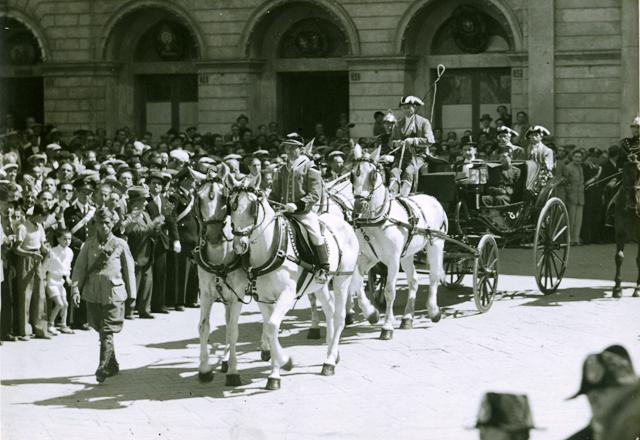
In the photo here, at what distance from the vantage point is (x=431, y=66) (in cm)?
3020

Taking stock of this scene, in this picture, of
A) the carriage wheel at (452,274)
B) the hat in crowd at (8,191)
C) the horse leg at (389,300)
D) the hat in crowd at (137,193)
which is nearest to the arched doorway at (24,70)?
the hat in crowd at (137,193)

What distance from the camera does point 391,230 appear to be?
13.9 metres

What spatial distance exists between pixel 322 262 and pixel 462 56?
1960cm

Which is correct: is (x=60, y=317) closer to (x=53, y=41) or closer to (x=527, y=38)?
(x=527, y=38)

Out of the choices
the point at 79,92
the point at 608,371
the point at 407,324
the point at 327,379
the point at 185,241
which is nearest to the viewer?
the point at 608,371

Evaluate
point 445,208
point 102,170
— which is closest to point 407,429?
point 445,208

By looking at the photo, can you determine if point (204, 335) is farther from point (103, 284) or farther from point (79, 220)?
point (79, 220)

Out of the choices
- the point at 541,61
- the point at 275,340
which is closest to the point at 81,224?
the point at 275,340

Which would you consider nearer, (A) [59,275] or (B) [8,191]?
(B) [8,191]

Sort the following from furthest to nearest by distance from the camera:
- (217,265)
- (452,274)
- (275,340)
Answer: (452,274)
(217,265)
(275,340)

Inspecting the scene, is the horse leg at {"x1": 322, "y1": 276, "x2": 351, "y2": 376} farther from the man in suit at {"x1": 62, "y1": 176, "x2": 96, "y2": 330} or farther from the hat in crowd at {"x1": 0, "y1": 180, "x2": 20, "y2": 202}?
the hat in crowd at {"x1": 0, "y1": 180, "x2": 20, "y2": 202}

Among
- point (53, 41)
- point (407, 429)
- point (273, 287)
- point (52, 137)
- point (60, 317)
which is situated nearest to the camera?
point (407, 429)

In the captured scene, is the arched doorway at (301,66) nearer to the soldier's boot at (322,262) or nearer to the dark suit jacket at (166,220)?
the dark suit jacket at (166,220)

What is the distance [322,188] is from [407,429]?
3459 millimetres
